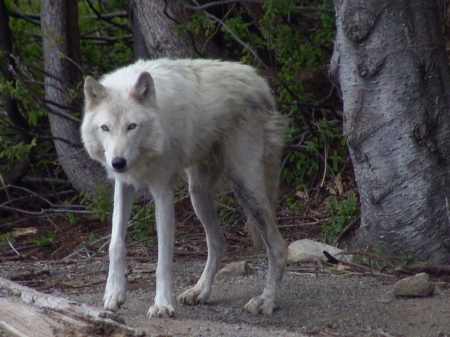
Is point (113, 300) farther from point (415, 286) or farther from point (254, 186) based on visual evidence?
point (415, 286)

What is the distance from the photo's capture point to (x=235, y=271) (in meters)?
6.04

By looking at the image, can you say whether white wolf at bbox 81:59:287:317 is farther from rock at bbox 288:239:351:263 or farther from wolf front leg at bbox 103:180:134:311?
rock at bbox 288:239:351:263

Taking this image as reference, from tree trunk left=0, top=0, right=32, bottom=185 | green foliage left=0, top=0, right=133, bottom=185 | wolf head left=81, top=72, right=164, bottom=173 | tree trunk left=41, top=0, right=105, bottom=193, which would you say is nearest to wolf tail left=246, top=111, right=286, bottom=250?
wolf head left=81, top=72, right=164, bottom=173

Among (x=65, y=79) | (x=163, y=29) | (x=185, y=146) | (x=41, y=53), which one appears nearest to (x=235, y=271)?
(x=185, y=146)

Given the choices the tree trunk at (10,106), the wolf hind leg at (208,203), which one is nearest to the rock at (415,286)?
the wolf hind leg at (208,203)

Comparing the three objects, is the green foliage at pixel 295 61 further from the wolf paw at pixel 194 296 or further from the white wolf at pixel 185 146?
the wolf paw at pixel 194 296

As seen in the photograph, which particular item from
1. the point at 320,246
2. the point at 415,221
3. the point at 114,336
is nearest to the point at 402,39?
the point at 415,221

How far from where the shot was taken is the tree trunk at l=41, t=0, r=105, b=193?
816 cm

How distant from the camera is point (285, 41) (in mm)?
7773

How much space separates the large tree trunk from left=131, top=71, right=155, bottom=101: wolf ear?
1846 millimetres

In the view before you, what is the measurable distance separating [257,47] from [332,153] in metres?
1.49

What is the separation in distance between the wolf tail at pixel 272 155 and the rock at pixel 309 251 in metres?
0.77

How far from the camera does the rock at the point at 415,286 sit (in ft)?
16.5

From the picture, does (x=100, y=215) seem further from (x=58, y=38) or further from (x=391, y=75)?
(x=391, y=75)
